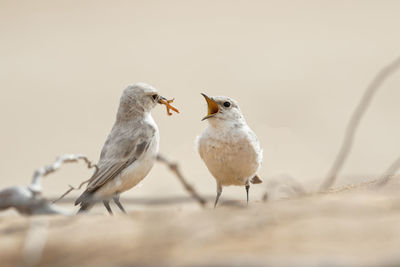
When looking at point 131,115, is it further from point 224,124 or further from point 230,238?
point 230,238

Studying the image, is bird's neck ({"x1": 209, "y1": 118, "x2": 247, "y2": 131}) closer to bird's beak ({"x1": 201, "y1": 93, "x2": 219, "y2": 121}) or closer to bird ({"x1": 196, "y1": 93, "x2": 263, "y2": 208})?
bird ({"x1": 196, "y1": 93, "x2": 263, "y2": 208})

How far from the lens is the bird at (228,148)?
21.3 ft

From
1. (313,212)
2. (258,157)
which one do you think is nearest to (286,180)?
(313,212)

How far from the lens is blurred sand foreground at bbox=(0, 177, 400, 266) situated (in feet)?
8.53

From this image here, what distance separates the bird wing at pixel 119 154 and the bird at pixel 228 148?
64cm

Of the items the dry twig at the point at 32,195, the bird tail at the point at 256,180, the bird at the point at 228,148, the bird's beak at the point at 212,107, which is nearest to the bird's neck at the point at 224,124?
the bird at the point at 228,148

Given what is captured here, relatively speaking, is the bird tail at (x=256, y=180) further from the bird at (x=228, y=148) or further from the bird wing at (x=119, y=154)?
the bird wing at (x=119, y=154)

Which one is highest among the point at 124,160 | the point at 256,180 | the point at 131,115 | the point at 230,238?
the point at 131,115

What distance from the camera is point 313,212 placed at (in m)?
3.40

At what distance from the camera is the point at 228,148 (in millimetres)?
6492

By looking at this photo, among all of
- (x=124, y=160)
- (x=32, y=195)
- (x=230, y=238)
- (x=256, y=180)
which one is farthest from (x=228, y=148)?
(x=230, y=238)

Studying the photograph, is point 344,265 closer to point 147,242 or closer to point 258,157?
point 147,242

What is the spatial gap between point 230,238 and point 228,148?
3.49 metres

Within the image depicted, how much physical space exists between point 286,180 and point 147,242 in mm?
1528
